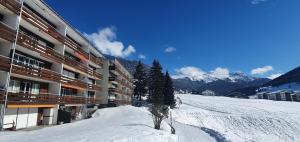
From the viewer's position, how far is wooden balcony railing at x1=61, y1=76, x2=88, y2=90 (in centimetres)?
3266

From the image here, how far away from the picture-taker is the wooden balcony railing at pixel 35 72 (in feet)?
74.5

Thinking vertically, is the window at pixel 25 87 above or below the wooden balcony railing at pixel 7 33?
below

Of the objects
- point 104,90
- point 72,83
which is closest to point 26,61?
point 72,83

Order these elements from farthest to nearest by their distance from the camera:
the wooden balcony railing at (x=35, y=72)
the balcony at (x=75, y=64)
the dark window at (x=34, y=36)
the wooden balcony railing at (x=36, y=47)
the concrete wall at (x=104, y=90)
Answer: the concrete wall at (x=104, y=90), the balcony at (x=75, y=64), the dark window at (x=34, y=36), the wooden balcony railing at (x=36, y=47), the wooden balcony railing at (x=35, y=72)

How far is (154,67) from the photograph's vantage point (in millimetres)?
76688

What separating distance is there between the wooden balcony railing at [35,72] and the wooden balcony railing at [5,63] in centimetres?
79

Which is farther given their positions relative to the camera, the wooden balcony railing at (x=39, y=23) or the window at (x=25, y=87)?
the window at (x=25, y=87)

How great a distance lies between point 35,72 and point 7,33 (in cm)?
581

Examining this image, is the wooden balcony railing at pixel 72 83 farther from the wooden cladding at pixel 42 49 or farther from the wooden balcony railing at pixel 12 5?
the wooden balcony railing at pixel 12 5

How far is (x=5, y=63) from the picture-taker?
20.9 metres

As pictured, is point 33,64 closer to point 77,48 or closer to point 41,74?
point 41,74

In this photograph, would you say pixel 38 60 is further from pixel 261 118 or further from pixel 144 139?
pixel 261 118

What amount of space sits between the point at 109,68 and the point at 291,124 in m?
42.4

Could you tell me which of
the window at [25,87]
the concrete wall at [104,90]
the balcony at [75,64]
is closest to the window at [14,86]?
the window at [25,87]
